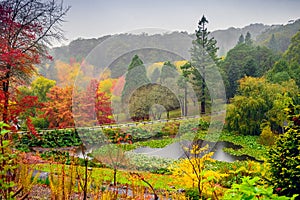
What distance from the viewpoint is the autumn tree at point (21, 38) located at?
399 cm

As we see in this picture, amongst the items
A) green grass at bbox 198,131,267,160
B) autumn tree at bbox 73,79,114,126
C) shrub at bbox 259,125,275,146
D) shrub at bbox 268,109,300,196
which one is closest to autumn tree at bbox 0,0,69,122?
shrub at bbox 268,109,300,196

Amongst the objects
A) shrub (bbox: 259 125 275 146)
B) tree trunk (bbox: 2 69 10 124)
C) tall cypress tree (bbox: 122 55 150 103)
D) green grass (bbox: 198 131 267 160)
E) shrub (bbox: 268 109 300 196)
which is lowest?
green grass (bbox: 198 131 267 160)

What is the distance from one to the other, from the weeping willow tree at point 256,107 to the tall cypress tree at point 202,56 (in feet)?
4.42

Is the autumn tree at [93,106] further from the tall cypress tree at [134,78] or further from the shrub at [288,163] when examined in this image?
the shrub at [288,163]

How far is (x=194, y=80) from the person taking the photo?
1207cm

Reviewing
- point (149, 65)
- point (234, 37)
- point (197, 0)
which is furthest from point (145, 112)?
point (234, 37)

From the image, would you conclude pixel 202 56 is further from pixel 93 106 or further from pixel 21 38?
pixel 21 38

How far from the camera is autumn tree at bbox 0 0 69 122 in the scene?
13.1 feet

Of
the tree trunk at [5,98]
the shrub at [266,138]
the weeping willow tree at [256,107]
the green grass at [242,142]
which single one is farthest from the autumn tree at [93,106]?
the shrub at [266,138]

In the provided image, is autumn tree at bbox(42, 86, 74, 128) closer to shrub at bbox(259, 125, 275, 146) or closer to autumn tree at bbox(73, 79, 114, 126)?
autumn tree at bbox(73, 79, 114, 126)

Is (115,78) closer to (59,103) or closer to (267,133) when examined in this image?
(59,103)

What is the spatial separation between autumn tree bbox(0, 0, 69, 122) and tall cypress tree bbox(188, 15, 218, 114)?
716 centimetres

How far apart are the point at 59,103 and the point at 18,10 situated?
18.9 feet

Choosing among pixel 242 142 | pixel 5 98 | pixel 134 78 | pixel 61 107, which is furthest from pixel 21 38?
pixel 242 142
